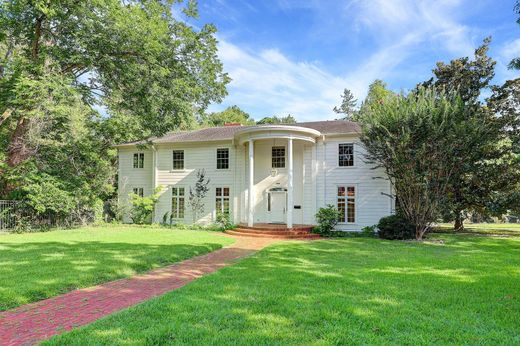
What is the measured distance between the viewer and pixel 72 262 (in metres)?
7.40

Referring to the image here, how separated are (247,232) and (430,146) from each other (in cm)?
873

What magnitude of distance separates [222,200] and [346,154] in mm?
7133

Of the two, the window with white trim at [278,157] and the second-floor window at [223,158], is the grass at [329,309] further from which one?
the second-floor window at [223,158]

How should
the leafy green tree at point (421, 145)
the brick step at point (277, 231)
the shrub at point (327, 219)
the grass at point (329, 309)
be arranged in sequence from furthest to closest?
the shrub at point (327, 219), the brick step at point (277, 231), the leafy green tree at point (421, 145), the grass at point (329, 309)

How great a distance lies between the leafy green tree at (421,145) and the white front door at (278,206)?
5443 millimetres

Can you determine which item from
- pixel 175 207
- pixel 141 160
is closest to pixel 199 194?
pixel 175 207

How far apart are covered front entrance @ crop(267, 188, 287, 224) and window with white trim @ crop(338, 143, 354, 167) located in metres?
3.33

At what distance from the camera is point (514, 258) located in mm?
8492

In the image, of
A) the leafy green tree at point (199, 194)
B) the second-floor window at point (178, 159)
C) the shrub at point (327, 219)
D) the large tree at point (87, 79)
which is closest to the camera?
the large tree at point (87, 79)

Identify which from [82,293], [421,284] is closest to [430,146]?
[421,284]

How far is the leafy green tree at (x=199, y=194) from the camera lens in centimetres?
1747

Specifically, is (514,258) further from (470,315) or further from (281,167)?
(281,167)

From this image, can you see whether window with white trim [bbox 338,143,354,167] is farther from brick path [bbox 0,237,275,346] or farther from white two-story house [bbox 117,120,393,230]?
brick path [bbox 0,237,275,346]

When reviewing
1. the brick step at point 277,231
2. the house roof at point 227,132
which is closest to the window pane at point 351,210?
the brick step at point 277,231
